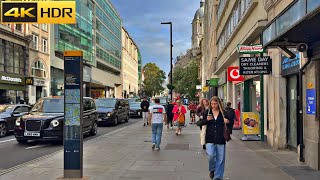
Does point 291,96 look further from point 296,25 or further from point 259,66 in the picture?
point 296,25

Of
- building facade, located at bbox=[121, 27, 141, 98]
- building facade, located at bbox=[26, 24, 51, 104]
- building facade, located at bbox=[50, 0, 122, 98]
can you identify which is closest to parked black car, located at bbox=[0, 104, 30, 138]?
building facade, located at bbox=[26, 24, 51, 104]

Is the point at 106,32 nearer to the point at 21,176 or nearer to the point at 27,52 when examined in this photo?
the point at 27,52

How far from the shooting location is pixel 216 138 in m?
7.87

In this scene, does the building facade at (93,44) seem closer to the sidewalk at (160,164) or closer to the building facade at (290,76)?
the building facade at (290,76)

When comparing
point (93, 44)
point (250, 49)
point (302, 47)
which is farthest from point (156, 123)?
point (93, 44)

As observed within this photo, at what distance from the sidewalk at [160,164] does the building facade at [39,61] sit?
3505cm

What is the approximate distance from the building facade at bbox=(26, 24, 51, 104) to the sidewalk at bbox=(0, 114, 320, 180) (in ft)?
115

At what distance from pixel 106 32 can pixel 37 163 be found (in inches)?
3143

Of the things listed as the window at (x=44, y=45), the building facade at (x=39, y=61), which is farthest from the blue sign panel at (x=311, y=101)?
the window at (x=44, y=45)

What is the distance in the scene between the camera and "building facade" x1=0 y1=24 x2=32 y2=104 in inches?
1634

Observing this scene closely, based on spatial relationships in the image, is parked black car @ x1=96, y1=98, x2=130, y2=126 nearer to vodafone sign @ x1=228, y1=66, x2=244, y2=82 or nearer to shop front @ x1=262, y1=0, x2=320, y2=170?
vodafone sign @ x1=228, y1=66, x2=244, y2=82

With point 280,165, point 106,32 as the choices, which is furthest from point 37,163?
point 106,32

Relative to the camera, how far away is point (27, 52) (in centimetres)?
4656

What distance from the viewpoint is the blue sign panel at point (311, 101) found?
9.48 meters
